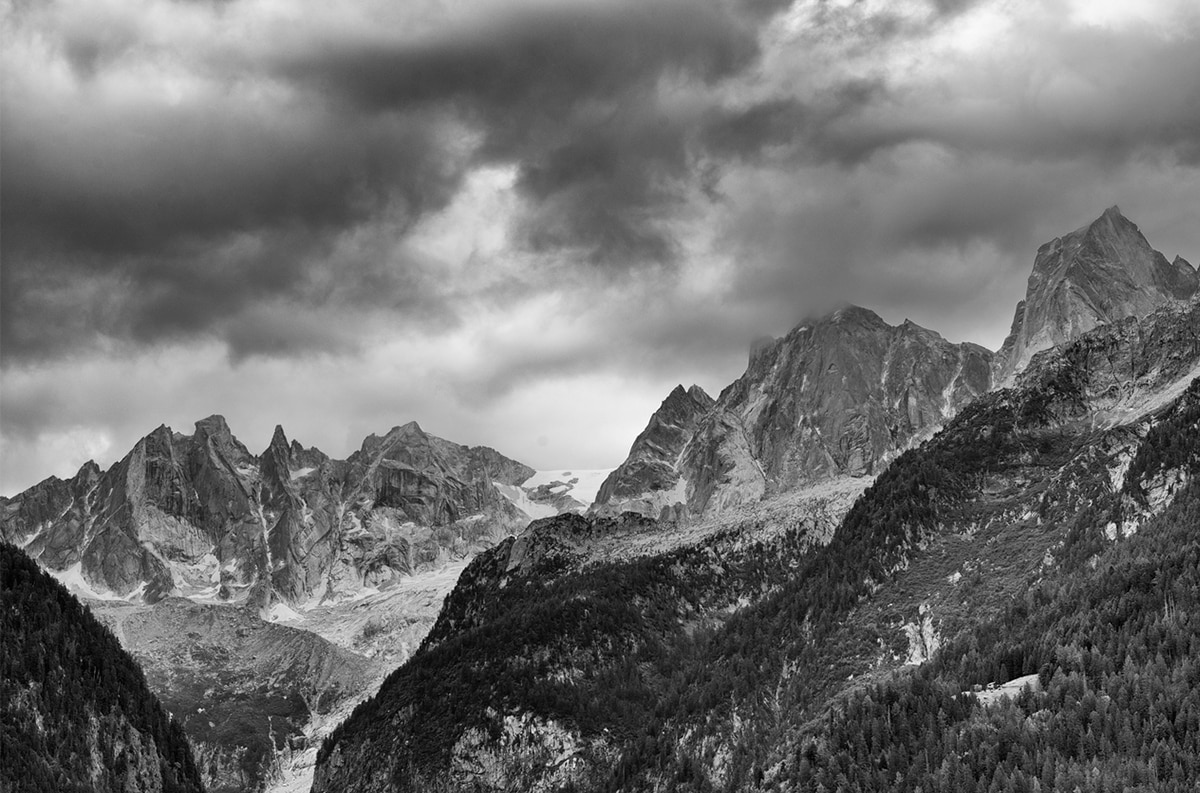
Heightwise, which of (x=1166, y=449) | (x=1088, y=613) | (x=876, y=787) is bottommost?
(x=876, y=787)

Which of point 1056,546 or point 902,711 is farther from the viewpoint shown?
point 1056,546

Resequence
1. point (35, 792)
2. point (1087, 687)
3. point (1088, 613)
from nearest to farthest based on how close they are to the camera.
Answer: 1. point (1087, 687)
2. point (1088, 613)
3. point (35, 792)

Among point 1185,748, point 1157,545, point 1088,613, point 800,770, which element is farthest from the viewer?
point 1157,545

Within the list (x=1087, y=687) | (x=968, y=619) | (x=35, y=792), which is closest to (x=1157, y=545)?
(x=968, y=619)

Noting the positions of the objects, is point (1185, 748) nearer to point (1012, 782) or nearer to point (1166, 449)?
point (1012, 782)

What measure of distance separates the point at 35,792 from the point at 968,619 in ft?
476

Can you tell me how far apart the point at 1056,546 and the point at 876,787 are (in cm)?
8746

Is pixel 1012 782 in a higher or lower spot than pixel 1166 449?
lower

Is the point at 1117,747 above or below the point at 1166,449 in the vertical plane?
below

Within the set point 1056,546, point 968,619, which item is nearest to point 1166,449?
point 1056,546

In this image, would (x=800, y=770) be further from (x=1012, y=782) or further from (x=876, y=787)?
(x=1012, y=782)

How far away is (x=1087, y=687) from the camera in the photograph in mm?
122875

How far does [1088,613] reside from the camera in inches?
5837

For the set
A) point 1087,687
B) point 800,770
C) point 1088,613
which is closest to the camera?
point 1087,687
